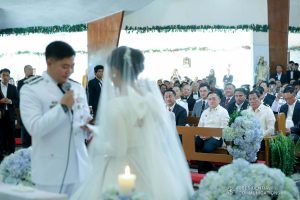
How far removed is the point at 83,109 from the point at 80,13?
11.0m

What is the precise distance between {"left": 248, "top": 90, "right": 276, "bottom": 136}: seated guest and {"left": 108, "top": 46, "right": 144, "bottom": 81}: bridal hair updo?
4483mm

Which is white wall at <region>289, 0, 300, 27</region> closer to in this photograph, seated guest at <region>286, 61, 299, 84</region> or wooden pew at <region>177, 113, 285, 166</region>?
seated guest at <region>286, 61, 299, 84</region>

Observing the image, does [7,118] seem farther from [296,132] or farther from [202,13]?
[202,13]

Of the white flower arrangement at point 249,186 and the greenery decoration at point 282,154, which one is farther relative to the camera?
the greenery decoration at point 282,154

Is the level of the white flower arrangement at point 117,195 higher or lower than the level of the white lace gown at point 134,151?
lower

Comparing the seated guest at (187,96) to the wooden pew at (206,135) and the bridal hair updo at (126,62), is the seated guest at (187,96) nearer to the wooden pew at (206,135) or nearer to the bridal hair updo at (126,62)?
the wooden pew at (206,135)

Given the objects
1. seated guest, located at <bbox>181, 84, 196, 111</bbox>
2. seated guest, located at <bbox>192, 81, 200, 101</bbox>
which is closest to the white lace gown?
seated guest, located at <bbox>181, 84, 196, 111</bbox>

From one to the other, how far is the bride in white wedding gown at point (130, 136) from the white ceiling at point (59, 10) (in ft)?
32.3

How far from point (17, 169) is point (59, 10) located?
31.7 feet

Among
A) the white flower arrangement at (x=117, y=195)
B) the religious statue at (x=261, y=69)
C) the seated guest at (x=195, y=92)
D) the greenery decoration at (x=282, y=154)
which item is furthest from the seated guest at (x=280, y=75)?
the white flower arrangement at (x=117, y=195)

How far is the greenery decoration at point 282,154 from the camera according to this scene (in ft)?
22.7

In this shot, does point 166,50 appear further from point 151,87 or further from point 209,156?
point 151,87

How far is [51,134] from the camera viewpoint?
338 centimetres

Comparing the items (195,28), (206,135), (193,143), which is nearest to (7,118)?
(193,143)
